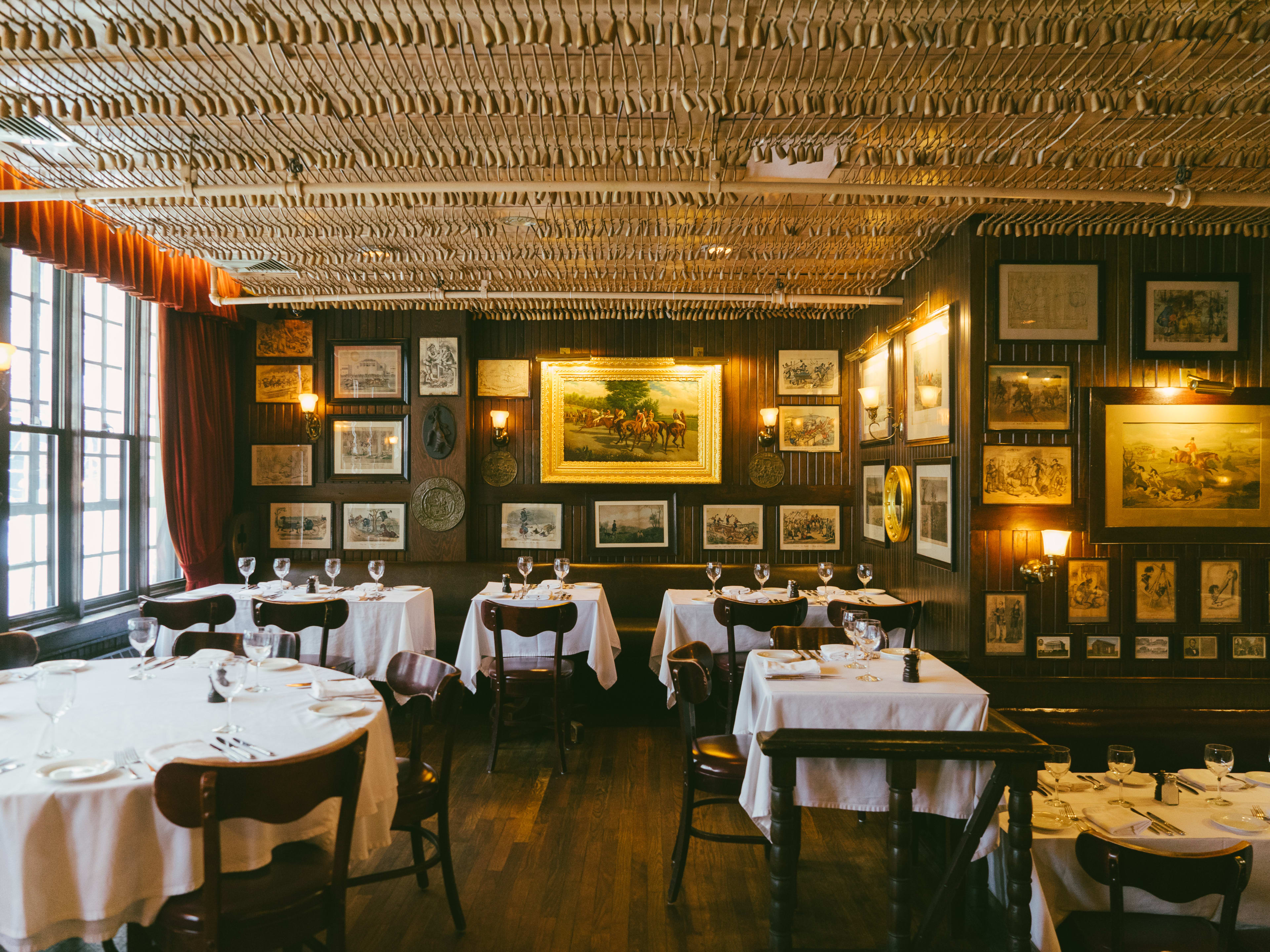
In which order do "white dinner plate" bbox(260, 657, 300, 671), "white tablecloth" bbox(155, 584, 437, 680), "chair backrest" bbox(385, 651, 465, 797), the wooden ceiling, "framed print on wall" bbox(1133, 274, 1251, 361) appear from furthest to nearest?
"white tablecloth" bbox(155, 584, 437, 680) → "framed print on wall" bbox(1133, 274, 1251, 361) → "white dinner plate" bbox(260, 657, 300, 671) → "chair backrest" bbox(385, 651, 465, 797) → the wooden ceiling

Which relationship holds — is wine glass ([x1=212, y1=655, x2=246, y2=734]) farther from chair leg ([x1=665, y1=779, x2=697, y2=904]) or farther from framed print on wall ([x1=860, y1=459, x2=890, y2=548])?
framed print on wall ([x1=860, y1=459, x2=890, y2=548])

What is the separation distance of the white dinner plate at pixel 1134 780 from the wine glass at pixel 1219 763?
19cm

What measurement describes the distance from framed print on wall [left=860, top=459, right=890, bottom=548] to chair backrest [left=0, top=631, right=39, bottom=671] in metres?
5.48

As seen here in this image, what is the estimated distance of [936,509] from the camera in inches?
188

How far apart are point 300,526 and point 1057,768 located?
21.3 feet

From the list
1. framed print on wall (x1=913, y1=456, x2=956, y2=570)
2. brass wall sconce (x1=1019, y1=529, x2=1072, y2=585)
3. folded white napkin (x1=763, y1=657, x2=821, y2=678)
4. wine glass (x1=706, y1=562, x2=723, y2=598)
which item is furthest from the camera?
wine glass (x1=706, y1=562, x2=723, y2=598)

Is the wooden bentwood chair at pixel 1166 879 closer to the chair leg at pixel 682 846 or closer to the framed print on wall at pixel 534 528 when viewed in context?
the chair leg at pixel 682 846

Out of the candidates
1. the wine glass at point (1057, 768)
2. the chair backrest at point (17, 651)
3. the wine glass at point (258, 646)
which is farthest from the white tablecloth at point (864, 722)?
the chair backrest at point (17, 651)

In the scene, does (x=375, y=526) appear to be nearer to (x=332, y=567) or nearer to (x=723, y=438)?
(x=332, y=567)

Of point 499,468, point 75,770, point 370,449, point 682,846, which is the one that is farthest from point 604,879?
point 370,449

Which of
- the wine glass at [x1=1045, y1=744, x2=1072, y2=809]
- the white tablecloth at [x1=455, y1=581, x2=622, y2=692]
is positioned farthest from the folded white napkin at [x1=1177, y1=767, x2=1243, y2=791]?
the white tablecloth at [x1=455, y1=581, x2=622, y2=692]

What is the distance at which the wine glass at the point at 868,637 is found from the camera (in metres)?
3.26

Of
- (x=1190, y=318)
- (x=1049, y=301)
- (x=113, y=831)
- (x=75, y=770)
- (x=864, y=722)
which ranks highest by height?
(x=1049, y=301)

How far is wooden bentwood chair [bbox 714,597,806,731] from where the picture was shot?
4.36 m
